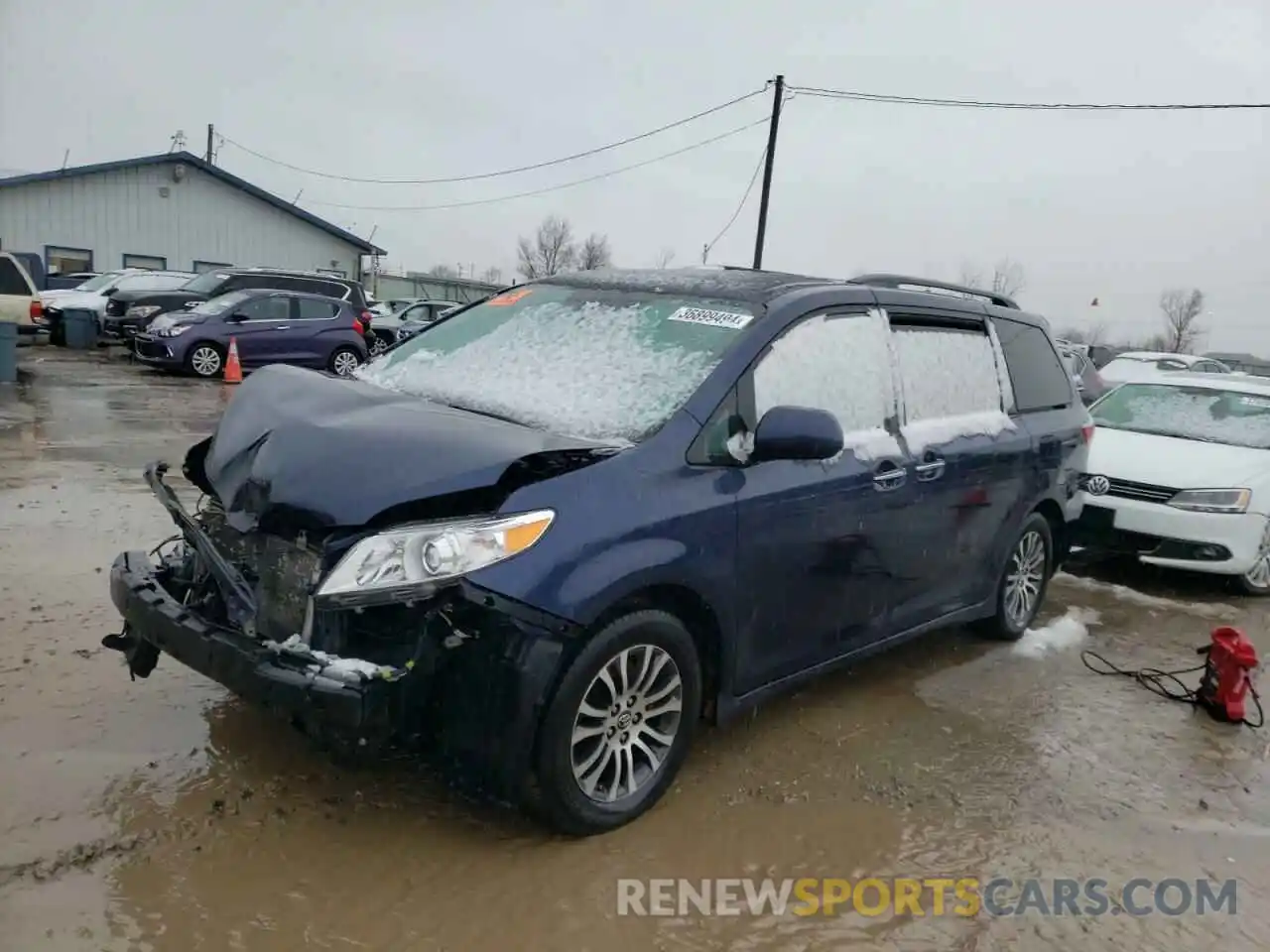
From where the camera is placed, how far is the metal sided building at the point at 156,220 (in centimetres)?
2712

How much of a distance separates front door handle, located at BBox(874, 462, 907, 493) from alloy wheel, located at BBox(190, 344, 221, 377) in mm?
14468

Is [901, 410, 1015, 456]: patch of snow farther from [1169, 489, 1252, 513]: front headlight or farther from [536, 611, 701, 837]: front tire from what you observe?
[1169, 489, 1252, 513]: front headlight

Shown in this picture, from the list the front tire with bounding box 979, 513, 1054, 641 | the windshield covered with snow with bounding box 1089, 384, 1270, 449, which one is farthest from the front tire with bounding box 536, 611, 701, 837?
the windshield covered with snow with bounding box 1089, 384, 1270, 449

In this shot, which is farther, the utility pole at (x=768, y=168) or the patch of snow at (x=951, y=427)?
the utility pole at (x=768, y=168)

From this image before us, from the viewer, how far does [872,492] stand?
3.89 meters

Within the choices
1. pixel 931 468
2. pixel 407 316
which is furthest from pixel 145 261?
pixel 931 468

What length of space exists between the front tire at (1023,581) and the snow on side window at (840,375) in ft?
5.14

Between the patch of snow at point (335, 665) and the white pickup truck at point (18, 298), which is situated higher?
the white pickup truck at point (18, 298)

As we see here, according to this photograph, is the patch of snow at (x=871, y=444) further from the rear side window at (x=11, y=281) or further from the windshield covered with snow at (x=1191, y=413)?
the rear side window at (x=11, y=281)

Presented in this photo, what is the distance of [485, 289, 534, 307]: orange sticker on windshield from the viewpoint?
14.5 feet

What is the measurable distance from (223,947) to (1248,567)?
6.76 m

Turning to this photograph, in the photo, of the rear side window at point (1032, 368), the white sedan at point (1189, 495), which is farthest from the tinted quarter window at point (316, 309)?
the rear side window at point (1032, 368)

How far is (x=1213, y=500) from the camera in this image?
658 centimetres

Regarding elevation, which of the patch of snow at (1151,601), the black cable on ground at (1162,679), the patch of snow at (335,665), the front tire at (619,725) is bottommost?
the black cable on ground at (1162,679)
